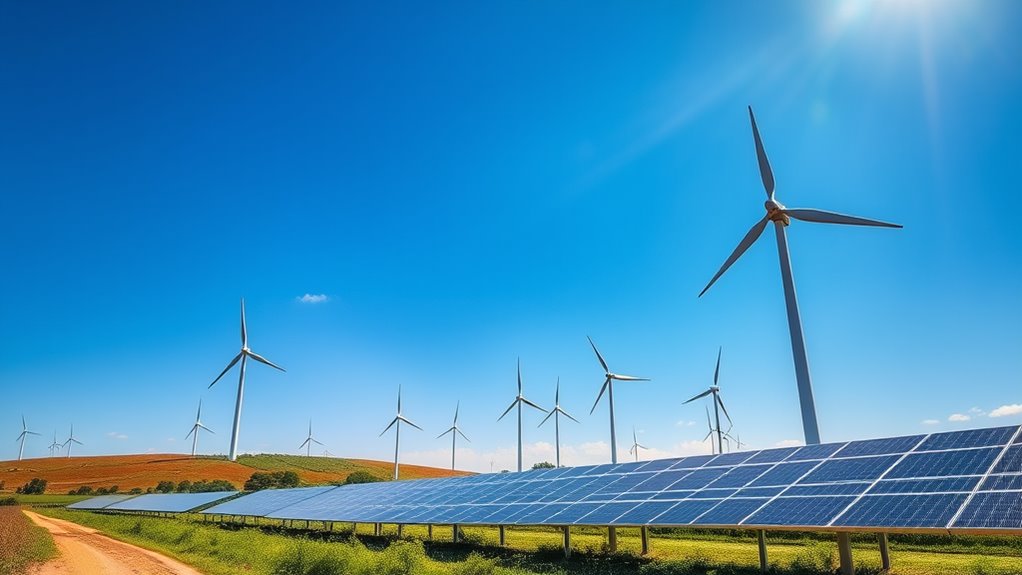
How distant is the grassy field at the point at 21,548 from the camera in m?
28.7

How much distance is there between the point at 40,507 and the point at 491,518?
4057 inches

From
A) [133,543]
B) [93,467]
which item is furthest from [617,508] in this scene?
[93,467]

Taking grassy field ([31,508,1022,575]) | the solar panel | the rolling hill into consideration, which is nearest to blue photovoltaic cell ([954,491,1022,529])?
the solar panel

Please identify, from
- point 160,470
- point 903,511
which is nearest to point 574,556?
point 903,511

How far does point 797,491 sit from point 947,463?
4435mm

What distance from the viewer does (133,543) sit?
4253 cm

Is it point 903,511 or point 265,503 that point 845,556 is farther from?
point 265,503

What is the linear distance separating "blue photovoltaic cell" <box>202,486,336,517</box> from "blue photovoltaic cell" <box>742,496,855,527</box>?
44901 mm

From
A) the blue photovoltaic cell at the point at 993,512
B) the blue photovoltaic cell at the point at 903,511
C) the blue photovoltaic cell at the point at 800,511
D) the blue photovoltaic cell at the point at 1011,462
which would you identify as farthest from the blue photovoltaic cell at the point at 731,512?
the blue photovoltaic cell at the point at 1011,462

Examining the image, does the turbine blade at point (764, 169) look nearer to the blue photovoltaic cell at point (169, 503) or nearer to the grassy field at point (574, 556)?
the grassy field at point (574, 556)

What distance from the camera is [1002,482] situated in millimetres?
15195

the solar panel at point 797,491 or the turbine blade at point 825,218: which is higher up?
the turbine blade at point 825,218

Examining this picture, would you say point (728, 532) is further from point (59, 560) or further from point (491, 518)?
point (59, 560)

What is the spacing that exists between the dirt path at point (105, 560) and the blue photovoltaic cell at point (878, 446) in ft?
97.6
